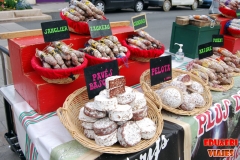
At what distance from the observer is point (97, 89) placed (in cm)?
162

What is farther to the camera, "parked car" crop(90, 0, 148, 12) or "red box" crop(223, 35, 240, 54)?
"parked car" crop(90, 0, 148, 12)

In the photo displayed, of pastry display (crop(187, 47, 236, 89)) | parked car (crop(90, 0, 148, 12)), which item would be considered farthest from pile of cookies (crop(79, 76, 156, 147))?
parked car (crop(90, 0, 148, 12))

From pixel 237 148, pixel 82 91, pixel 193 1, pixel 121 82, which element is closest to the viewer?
pixel 121 82

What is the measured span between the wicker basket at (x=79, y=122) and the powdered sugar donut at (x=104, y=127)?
8 centimetres

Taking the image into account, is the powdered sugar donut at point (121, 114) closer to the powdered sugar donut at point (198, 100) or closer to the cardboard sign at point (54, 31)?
the powdered sugar donut at point (198, 100)

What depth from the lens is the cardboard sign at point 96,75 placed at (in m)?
1.56

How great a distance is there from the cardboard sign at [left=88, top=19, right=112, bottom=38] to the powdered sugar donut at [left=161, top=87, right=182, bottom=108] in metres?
0.74

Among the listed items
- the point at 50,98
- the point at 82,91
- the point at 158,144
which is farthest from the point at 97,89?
the point at 158,144

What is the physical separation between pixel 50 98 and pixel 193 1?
1423cm

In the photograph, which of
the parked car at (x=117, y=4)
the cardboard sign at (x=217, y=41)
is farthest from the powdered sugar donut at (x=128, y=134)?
the parked car at (x=117, y=4)

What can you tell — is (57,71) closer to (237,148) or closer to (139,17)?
(139,17)

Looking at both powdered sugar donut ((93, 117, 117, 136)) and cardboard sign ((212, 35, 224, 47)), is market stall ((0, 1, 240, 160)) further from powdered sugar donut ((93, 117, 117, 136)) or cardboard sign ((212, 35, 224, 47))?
cardboard sign ((212, 35, 224, 47))

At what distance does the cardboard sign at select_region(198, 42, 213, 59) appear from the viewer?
2.40 metres

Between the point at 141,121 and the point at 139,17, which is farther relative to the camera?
the point at 139,17
